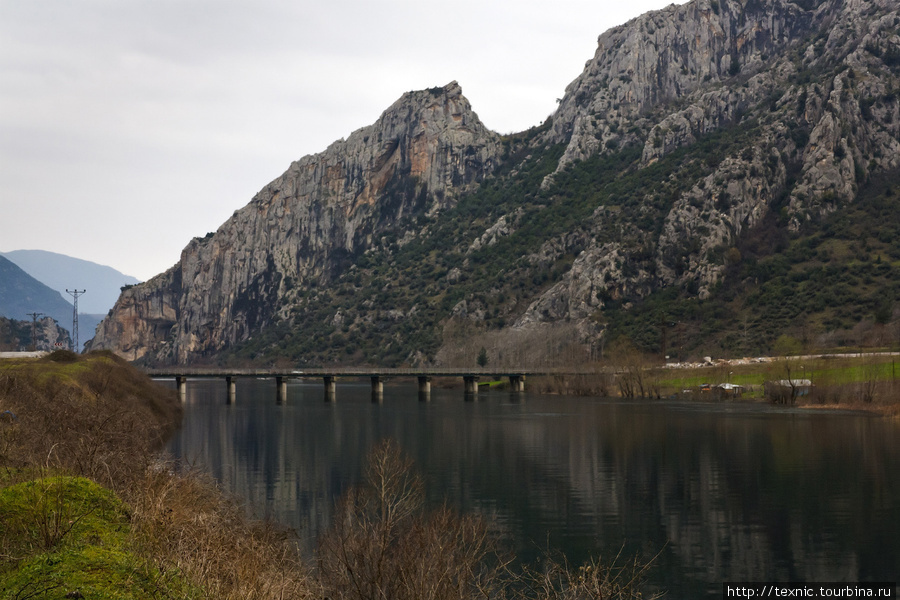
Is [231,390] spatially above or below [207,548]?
below

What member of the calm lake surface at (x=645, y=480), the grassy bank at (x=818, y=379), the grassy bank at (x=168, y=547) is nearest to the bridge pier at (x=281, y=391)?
the calm lake surface at (x=645, y=480)

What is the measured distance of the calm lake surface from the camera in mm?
35188

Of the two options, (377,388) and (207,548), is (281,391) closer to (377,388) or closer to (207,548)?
(377,388)

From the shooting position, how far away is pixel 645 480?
5259 centimetres

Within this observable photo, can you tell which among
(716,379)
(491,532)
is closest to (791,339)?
(716,379)

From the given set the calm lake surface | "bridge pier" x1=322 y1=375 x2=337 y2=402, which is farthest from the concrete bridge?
the calm lake surface

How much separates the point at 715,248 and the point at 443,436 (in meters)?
112

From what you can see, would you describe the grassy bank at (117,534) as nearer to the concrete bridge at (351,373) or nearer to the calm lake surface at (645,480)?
the calm lake surface at (645,480)

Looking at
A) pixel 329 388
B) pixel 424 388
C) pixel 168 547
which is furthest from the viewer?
pixel 424 388

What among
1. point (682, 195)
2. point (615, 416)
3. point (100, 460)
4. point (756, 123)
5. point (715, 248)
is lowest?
point (615, 416)

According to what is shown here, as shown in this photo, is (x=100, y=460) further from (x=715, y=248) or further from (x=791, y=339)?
(x=715, y=248)

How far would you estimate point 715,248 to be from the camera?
563ft

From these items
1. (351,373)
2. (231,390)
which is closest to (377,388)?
(351,373)

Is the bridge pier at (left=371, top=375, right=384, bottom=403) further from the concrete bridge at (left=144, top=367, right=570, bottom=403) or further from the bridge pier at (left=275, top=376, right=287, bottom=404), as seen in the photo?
the bridge pier at (left=275, top=376, right=287, bottom=404)
